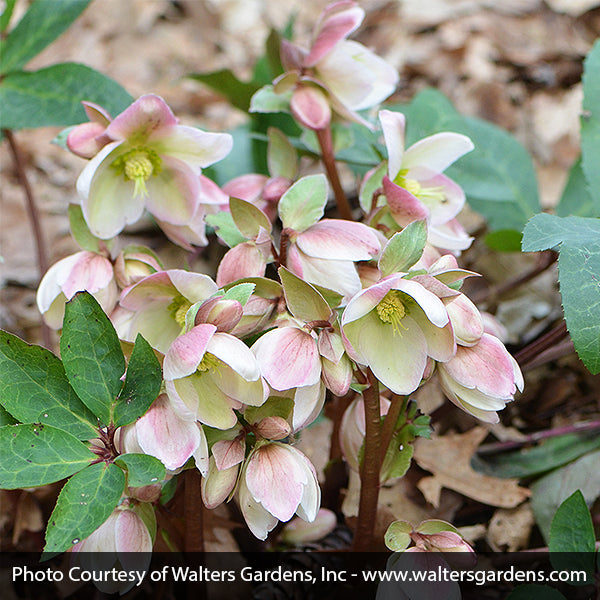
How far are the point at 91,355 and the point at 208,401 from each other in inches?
5.0

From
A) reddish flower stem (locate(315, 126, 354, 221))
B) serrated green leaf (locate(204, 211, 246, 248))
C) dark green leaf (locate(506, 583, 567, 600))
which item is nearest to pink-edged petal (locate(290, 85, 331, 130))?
reddish flower stem (locate(315, 126, 354, 221))

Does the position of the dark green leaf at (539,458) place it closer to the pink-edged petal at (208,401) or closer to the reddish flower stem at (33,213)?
the pink-edged petal at (208,401)

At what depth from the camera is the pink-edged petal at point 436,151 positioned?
0.83m

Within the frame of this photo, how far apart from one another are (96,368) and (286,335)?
20 centimetres

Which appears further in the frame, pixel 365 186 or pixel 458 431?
pixel 458 431

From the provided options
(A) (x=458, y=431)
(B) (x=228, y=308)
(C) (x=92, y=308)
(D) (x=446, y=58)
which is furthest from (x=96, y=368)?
(D) (x=446, y=58)

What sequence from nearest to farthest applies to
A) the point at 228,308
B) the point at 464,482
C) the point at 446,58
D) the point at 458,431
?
the point at 228,308, the point at 464,482, the point at 458,431, the point at 446,58

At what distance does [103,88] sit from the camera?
3.34ft

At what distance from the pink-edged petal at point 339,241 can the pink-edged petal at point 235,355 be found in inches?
6.3

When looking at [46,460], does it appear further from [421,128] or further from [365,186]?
[421,128]

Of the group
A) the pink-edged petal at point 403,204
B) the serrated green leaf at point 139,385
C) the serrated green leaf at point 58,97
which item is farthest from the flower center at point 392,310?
the serrated green leaf at point 58,97

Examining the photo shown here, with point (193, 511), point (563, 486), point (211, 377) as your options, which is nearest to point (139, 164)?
point (211, 377)

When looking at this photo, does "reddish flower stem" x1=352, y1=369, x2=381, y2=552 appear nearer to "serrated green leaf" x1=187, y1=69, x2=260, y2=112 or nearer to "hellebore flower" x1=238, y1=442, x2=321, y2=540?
"hellebore flower" x1=238, y1=442, x2=321, y2=540

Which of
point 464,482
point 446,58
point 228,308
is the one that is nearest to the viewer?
point 228,308
